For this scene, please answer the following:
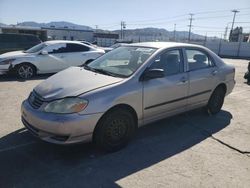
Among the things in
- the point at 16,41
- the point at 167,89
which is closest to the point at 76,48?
the point at 16,41

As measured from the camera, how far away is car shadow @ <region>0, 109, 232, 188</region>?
3297mm

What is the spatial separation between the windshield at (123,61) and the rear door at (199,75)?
0.98 meters

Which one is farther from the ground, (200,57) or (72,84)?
(200,57)

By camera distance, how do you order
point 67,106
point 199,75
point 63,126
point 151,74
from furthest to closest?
point 199,75 < point 151,74 < point 67,106 < point 63,126

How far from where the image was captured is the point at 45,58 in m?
10.2

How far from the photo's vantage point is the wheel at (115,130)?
384 cm

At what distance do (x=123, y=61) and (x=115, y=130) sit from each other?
1409mm

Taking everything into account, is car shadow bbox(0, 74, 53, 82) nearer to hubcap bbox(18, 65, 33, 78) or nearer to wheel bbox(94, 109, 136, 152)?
hubcap bbox(18, 65, 33, 78)

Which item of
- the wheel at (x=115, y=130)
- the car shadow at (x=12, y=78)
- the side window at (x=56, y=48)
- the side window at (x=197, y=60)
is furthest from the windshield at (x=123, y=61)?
the side window at (x=56, y=48)

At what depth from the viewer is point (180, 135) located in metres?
4.87

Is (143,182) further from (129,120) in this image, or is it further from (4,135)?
(4,135)

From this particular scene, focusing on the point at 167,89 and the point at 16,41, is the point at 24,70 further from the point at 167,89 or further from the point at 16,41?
the point at 167,89

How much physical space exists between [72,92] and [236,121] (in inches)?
149

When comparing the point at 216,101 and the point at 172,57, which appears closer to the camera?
the point at 172,57
